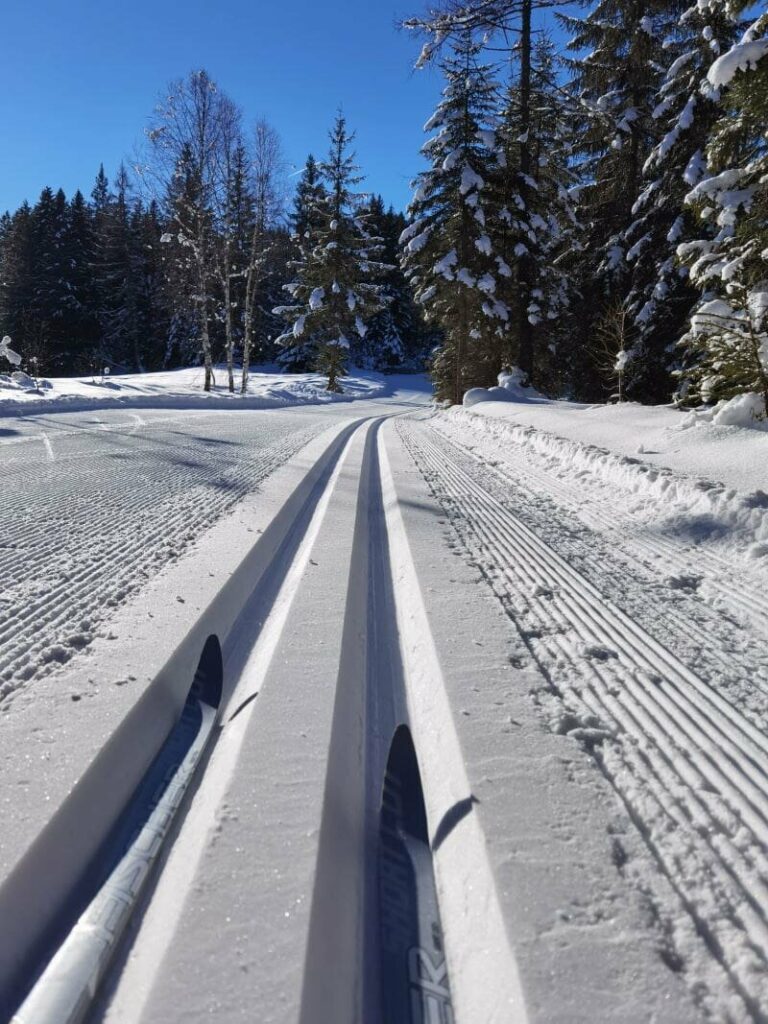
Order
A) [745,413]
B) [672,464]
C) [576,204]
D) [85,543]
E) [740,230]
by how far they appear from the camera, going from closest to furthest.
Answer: [85,543] < [672,464] < [745,413] < [740,230] < [576,204]

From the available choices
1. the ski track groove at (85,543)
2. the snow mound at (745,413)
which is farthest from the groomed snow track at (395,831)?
the snow mound at (745,413)

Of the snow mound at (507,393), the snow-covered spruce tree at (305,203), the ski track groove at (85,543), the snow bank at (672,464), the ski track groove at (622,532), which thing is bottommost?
the ski track groove at (85,543)

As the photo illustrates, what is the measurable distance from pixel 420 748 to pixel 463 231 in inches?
734

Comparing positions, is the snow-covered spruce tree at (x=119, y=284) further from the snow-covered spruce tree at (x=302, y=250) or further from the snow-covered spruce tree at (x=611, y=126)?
the snow-covered spruce tree at (x=611, y=126)

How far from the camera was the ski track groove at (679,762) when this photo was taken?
1134mm

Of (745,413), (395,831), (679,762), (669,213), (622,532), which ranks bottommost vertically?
(395,831)

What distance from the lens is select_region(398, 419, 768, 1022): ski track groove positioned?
3.72ft

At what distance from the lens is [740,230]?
6875 mm

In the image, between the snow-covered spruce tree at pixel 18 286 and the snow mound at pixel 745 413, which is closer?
the snow mound at pixel 745 413

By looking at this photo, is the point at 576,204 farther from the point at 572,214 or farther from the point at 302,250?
the point at 302,250

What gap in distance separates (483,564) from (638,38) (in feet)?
61.8

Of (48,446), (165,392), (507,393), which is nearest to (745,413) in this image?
(48,446)

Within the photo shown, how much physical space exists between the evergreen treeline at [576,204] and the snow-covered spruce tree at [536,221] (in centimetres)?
6

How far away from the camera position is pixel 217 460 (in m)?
6.69
